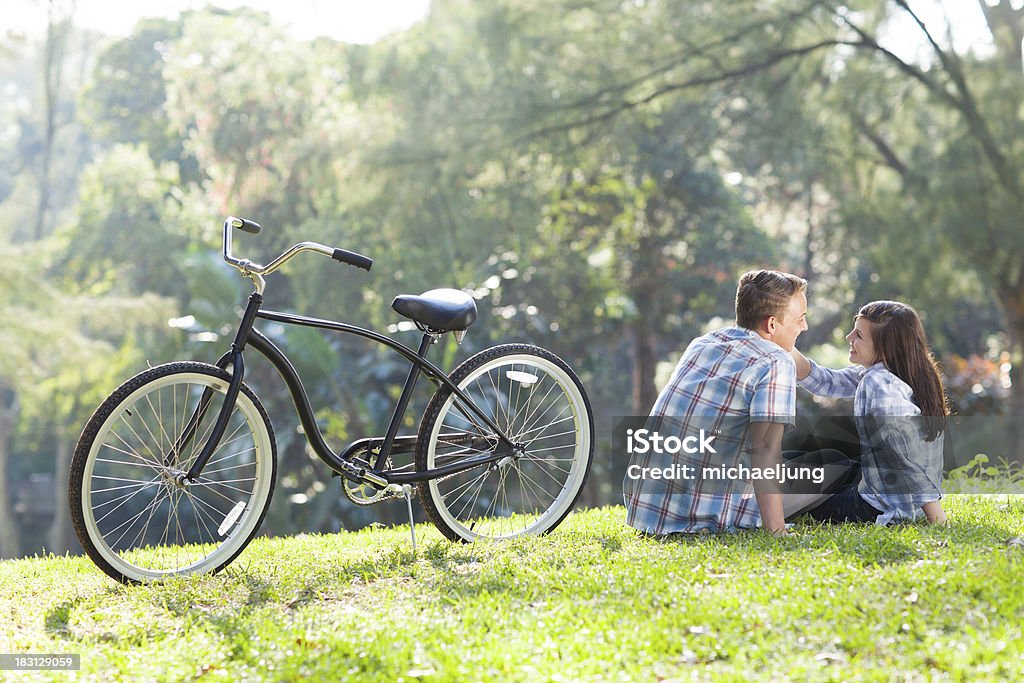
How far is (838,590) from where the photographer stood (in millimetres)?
3018

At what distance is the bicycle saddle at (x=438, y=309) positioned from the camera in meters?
3.89

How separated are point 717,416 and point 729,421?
5 centimetres

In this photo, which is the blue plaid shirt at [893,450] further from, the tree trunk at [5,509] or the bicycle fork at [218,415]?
the tree trunk at [5,509]

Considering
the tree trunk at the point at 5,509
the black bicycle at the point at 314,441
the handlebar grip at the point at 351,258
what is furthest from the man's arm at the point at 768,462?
the tree trunk at the point at 5,509

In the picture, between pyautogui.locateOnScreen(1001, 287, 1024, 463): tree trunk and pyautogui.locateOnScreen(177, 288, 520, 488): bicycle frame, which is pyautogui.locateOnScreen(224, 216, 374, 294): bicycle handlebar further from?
pyautogui.locateOnScreen(1001, 287, 1024, 463): tree trunk

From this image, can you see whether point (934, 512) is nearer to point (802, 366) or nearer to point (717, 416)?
point (802, 366)

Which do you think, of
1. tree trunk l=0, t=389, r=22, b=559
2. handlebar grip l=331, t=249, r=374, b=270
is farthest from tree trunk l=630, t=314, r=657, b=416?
handlebar grip l=331, t=249, r=374, b=270

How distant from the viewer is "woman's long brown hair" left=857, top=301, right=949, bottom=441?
13.2 feet

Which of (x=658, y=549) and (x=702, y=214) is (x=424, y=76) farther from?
(x=658, y=549)

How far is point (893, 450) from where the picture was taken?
154 inches

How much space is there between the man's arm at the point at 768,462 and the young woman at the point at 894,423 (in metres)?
0.46

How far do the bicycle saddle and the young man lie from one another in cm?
84

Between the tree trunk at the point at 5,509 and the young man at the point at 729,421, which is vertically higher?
the young man at the point at 729,421

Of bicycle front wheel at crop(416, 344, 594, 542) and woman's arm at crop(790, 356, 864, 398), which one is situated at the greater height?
woman's arm at crop(790, 356, 864, 398)
